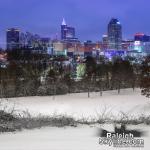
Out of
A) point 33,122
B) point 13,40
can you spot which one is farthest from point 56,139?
point 13,40

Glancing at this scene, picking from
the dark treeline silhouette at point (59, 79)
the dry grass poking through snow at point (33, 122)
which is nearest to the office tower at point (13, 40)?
the dark treeline silhouette at point (59, 79)

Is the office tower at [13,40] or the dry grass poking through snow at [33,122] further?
the office tower at [13,40]

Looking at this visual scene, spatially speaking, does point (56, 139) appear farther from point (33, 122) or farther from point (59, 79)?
point (59, 79)

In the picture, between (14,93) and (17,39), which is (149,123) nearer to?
(14,93)

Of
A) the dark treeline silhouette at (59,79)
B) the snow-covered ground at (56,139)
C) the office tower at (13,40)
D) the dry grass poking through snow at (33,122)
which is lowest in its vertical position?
the snow-covered ground at (56,139)

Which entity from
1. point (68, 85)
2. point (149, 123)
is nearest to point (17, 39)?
point (68, 85)

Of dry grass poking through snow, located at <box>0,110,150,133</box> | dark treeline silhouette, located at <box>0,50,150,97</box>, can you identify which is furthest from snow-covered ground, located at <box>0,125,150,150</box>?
dark treeline silhouette, located at <box>0,50,150,97</box>

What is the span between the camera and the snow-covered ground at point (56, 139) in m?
6.48

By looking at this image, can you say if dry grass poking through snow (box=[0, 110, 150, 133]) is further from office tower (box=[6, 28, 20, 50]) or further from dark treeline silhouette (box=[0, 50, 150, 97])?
office tower (box=[6, 28, 20, 50])

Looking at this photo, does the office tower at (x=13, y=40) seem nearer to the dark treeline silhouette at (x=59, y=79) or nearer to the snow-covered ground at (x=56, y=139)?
the dark treeline silhouette at (x=59, y=79)

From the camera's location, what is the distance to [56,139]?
279 inches

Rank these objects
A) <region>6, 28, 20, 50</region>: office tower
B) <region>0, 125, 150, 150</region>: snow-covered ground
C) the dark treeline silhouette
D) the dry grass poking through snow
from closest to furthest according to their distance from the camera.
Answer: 1. <region>0, 125, 150, 150</region>: snow-covered ground
2. the dry grass poking through snow
3. the dark treeline silhouette
4. <region>6, 28, 20, 50</region>: office tower

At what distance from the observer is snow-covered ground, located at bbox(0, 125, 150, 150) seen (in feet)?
21.3

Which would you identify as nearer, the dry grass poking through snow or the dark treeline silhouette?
the dry grass poking through snow
